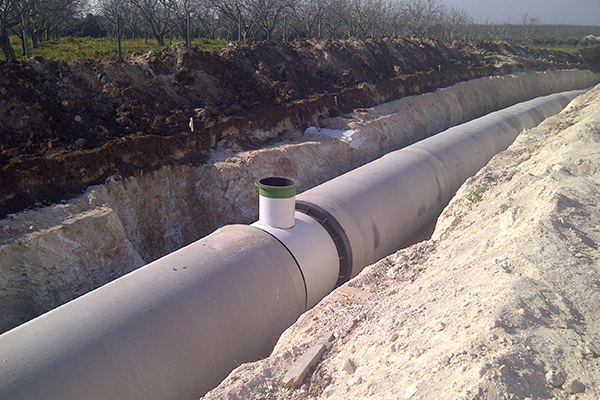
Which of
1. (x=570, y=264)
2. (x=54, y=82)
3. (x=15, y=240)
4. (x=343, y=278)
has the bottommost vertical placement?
(x=343, y=278)

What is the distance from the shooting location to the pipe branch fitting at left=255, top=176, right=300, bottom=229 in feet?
19.6

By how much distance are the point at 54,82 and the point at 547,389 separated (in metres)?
9.70

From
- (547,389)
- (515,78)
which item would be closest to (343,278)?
(547,389)

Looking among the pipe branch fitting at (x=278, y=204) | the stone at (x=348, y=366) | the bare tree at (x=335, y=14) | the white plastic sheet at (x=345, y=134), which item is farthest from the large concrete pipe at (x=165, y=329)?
the bare tree at (x=335, y=14)

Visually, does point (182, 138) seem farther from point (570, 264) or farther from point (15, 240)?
point (570, 264)

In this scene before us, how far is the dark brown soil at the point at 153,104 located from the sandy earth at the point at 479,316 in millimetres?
5015

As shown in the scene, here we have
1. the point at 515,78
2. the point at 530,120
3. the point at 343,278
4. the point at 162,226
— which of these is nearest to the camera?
the point at 343,278

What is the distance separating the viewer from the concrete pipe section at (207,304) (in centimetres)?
374

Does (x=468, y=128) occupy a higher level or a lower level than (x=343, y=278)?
higher

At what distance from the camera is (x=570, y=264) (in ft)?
12.4

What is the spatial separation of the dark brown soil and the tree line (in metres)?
9.20

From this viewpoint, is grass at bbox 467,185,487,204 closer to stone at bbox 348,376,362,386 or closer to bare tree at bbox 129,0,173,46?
stone at bbox 348,376,362,386

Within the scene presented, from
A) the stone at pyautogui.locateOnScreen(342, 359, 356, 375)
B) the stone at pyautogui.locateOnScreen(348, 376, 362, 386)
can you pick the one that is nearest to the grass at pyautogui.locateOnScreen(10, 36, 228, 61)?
the stone at pyautogui.locateOnScreen(342, 359, 356, 375)

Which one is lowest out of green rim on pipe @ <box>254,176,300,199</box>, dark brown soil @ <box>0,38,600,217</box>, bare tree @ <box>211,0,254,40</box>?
green rim on pipe @ <box>254,176,300,199</box>
